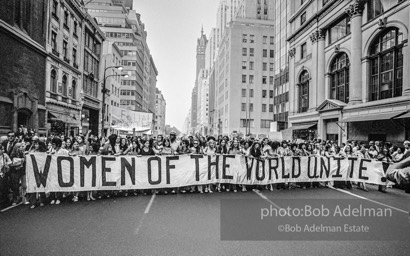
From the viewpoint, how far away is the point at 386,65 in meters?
20.0

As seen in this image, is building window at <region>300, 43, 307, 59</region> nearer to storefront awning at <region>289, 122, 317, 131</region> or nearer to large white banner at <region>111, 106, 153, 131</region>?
storefront awning at <region>289, 122, 317, 131</region>

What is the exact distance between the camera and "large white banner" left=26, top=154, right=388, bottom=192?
7340 millimetres

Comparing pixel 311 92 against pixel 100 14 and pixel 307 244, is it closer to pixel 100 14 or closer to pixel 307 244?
pixel 307 244

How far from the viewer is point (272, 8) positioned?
8269 cm

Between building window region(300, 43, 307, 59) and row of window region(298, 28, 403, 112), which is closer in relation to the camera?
row of window region(298, 28, 403, 112)

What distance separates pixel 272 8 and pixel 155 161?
8824cm

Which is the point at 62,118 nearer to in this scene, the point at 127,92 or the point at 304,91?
the point at 304,91

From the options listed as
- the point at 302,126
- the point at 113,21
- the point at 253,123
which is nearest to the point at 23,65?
the point at 302,126

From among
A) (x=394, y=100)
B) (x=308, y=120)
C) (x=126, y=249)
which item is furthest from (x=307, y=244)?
(x=308, y=120)

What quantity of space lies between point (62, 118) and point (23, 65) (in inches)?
301

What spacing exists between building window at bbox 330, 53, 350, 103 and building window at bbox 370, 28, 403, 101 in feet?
10.3

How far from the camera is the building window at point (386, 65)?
18609 millimetres

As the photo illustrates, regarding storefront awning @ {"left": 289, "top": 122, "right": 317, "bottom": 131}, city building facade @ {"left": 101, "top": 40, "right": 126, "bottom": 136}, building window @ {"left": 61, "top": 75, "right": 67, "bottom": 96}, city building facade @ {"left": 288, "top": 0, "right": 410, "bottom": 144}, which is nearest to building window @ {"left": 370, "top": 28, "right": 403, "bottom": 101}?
city building facade @ {"left": 288, "top": 0, "right": 410, "bottom": 144}

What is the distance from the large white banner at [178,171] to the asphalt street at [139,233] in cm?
74
